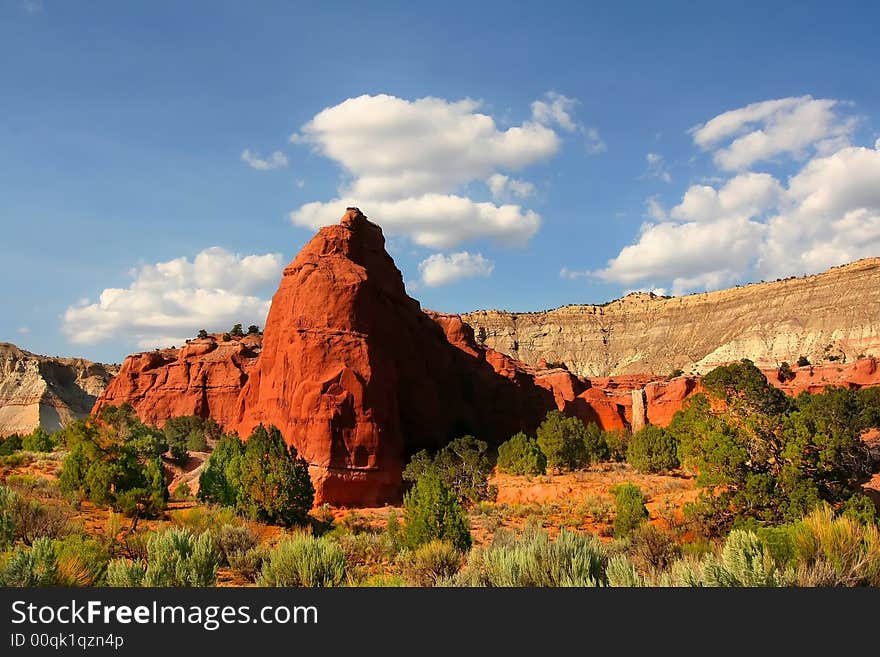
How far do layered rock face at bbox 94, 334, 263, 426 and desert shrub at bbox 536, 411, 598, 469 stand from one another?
98.8ft

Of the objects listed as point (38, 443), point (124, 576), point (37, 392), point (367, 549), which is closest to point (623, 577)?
point (124, 576)

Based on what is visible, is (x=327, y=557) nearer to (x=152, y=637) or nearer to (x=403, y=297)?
(x=152, y=637)

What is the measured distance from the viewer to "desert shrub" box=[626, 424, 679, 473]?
33.2 m

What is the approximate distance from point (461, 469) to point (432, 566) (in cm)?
2482

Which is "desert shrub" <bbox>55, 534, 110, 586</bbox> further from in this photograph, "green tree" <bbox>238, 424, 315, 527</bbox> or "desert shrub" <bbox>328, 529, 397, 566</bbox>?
"green tree" <bbox>238, 424, 315, 527</bbox>

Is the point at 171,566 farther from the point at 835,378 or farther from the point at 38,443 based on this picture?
the point at 835,378

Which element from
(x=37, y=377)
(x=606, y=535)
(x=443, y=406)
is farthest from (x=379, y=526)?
(x=37, y=377)

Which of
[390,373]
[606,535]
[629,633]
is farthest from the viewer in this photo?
[390,373]

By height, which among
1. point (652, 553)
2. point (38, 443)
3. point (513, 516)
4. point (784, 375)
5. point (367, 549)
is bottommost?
point (513, 516)

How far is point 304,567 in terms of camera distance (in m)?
9.34

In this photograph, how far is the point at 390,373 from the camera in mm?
37750

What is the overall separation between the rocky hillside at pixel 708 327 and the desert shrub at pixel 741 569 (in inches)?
2979

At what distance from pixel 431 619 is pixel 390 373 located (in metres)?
32.7

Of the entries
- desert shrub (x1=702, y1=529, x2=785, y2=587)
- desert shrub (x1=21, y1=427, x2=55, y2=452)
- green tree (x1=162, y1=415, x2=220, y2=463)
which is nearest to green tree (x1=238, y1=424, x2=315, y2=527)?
desert shrub (x1=702, y1=529, x2=785, y2=587)
